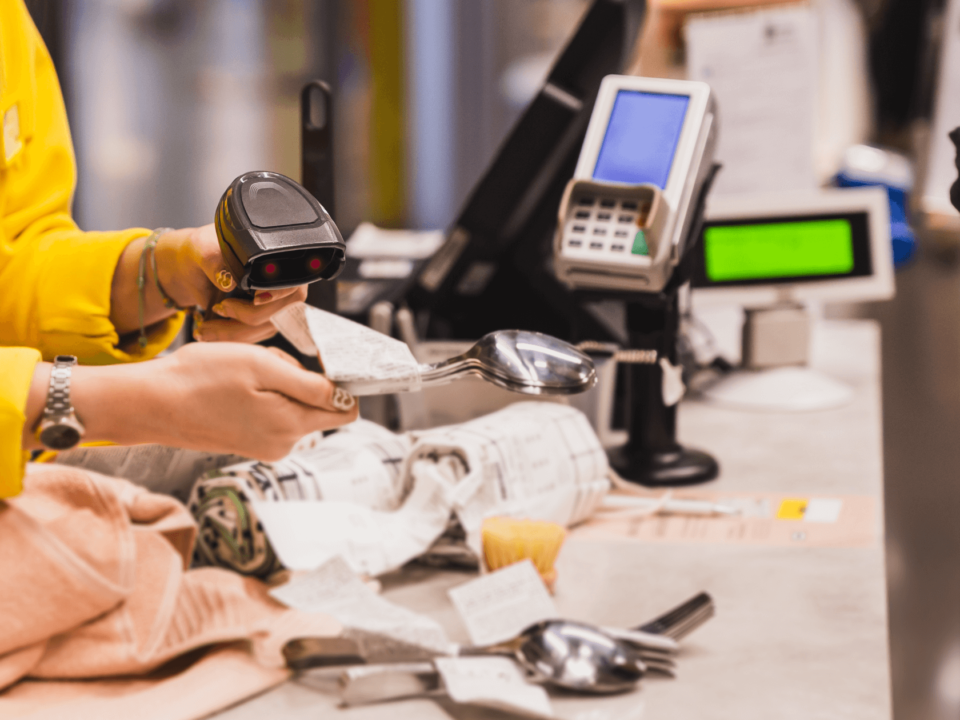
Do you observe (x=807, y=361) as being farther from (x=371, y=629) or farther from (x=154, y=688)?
(x=154, y=688)

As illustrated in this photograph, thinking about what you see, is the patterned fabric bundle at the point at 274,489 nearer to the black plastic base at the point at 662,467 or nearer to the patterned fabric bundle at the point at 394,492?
the patterned fabric bundle at the point at 394,492

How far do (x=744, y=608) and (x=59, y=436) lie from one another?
613 mm

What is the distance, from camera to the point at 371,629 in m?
0.79

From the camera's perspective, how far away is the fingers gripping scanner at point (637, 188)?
1111 millimetres

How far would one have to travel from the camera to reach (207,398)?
59cm

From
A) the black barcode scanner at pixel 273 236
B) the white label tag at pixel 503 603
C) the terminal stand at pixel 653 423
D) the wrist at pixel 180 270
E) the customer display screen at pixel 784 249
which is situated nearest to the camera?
the black barcode scanner at pixel 273 236

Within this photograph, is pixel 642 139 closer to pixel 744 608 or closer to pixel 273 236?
pixel 744 608

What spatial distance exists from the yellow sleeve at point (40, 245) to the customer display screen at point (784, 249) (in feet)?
3.58

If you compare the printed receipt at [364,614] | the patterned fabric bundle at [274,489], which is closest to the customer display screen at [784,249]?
the patterned fabric bundle at [274,489]

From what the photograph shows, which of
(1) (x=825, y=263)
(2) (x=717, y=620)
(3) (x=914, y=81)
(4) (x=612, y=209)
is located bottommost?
(2) (x=717, y=620)

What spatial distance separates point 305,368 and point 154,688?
299 mm

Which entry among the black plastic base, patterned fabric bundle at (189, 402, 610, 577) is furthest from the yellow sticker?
patterned fabric bundle at (189, 402, 610, 577)

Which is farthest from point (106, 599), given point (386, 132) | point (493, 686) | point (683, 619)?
point (386, 132)

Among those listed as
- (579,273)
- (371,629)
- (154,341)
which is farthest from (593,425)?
(154,341)
